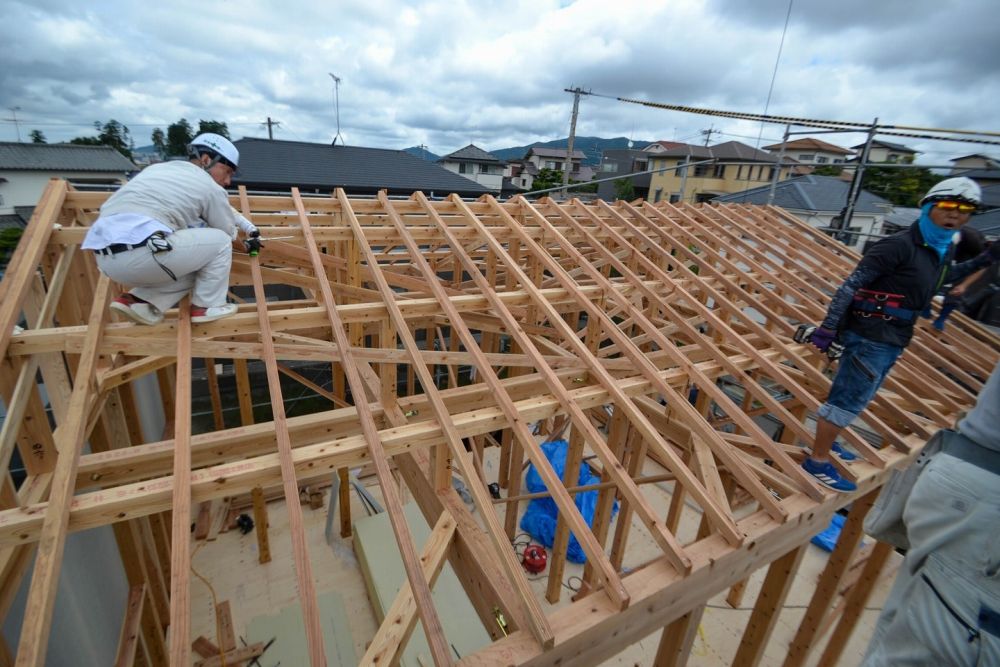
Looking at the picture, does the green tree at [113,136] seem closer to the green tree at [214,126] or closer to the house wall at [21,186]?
the green tree at [214,126]

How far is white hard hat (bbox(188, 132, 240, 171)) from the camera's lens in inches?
122

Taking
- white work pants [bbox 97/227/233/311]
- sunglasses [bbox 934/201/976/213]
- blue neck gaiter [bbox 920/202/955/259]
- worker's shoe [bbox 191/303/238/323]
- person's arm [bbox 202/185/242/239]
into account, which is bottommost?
worker's shoe [bbox 191/303/238/323]

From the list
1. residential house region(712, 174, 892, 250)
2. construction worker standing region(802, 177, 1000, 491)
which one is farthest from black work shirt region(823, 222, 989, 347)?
residential house region(712, 174, 892, 250)

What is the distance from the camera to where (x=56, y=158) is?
83.4 feet

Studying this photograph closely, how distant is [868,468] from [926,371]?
216 centimetres

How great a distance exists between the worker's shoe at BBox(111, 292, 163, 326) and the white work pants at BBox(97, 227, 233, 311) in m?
0.03

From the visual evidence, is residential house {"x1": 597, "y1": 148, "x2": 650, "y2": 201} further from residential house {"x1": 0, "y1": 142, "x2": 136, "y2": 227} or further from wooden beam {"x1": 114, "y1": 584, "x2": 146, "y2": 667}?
wooden beam {"x1": 114, "y1": 584, "x2": 146, "y2": 667}

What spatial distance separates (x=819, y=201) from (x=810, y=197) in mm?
333

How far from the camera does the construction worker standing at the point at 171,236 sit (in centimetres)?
261

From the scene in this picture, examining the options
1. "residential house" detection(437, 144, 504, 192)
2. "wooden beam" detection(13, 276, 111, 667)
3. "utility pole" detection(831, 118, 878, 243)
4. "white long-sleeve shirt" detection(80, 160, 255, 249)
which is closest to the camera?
"wooden beam" detection(13, 276, 111, 667)

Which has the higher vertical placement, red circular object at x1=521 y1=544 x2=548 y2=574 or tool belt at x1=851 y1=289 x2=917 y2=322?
tool belt at x1=851 y1=289 x2=917 y2=322

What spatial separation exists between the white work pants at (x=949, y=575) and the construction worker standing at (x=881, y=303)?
1.17m

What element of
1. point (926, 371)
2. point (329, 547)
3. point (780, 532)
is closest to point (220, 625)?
point (329, 547)

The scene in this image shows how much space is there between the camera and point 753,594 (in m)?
5.47
